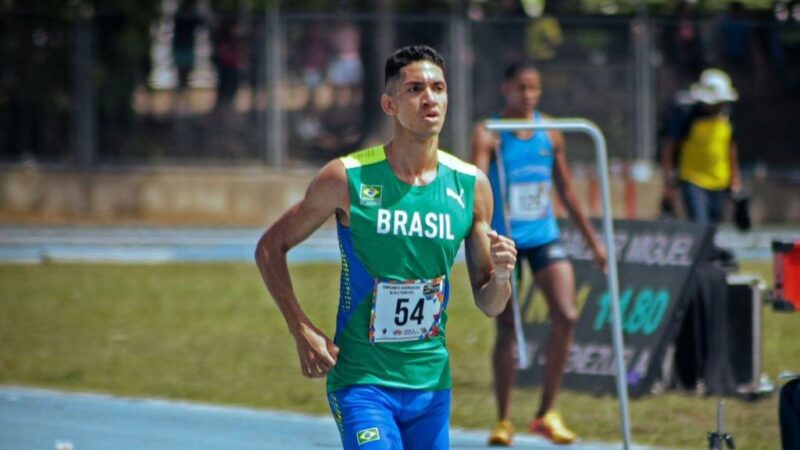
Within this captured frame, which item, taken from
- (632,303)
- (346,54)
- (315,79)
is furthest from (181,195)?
(632,303)

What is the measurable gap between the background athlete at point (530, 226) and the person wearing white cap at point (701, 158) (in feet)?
16.7

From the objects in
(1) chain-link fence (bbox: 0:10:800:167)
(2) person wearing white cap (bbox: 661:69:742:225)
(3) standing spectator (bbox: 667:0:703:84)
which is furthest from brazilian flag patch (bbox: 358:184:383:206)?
(3) standing spectator (bbox: 667:0:703:84)

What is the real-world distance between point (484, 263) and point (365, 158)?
0.55m

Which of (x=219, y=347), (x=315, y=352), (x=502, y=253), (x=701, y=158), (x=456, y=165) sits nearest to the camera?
(x=502, y=253)

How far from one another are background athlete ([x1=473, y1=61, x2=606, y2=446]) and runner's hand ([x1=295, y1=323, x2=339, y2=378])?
13.2ft

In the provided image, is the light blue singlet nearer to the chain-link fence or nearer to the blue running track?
the blue running track

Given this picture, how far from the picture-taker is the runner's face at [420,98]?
19.1 feet

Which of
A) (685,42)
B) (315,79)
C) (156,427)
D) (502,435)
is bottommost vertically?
(156,427)

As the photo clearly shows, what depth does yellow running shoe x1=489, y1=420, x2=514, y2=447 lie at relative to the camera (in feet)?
31.7

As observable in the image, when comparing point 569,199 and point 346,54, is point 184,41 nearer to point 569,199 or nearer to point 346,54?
point 346,54

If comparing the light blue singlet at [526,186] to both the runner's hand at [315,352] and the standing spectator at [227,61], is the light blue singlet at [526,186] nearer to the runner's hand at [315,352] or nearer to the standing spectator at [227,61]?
the runner's hand at [315,352]

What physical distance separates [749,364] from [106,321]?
6411mm

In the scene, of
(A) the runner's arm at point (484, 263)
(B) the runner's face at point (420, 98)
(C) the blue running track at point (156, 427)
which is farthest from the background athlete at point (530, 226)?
(B) the runner's face at point (420, 98)

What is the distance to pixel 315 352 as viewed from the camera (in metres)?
5.80
